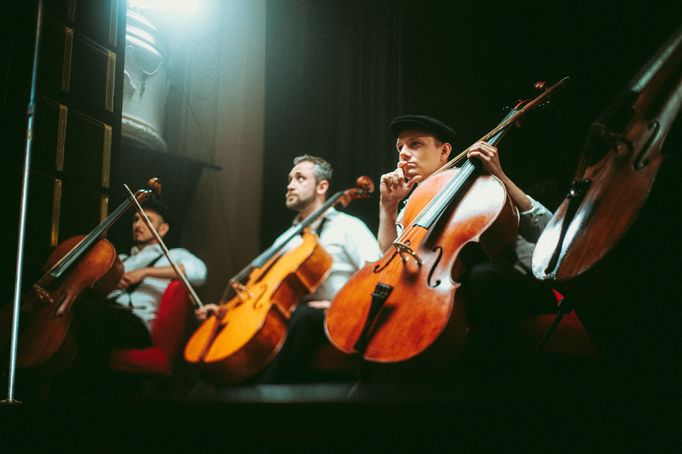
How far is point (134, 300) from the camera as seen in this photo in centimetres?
264

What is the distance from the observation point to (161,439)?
917mm

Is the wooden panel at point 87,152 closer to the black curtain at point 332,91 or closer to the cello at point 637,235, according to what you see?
the black curtain at point 332,91

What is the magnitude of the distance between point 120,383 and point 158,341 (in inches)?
7.8

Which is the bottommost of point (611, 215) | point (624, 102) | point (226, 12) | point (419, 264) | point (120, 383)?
point (120, 383)

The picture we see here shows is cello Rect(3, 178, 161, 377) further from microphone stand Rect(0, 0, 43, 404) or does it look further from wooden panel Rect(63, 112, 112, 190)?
wooden panel Rect(63, 112, 112, 190)

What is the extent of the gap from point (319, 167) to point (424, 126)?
0.63 m

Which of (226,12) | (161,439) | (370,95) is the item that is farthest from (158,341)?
(161,439)

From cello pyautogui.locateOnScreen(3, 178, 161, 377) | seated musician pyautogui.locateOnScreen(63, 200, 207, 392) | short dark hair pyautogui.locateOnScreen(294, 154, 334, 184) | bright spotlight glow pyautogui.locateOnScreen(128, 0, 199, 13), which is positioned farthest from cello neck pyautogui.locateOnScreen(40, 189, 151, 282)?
bright spotlight glow pyautogui.locateOnScreen(128, 0, 199, 13)

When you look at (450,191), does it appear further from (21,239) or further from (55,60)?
(55,60)

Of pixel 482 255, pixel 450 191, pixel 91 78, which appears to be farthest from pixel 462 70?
pixel 91 78

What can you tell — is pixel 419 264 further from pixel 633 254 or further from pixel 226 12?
pixel 226 12

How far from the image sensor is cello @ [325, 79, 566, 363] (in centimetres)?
151

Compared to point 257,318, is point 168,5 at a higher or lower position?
higher

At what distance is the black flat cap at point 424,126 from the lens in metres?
1.73
